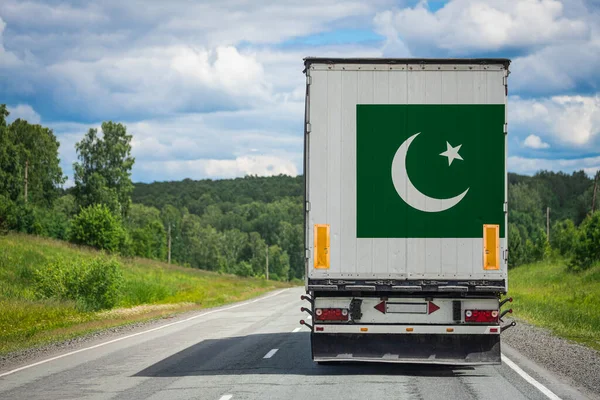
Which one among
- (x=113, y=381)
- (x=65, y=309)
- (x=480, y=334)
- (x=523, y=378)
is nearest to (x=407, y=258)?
(x=480, y=334)

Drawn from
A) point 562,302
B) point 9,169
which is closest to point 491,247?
point 562,302

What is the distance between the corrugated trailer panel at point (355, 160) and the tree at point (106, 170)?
257 ft

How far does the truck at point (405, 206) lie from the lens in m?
11.4

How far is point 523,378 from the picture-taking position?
37.9ft

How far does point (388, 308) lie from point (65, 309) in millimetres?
21339

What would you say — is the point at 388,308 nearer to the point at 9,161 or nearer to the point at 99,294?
the point at 99,294

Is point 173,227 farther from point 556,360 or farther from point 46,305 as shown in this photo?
point 556,360

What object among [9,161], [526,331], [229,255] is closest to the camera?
[526,331]

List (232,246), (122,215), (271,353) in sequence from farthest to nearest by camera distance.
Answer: (232,246) < (122,215) < (271,353)

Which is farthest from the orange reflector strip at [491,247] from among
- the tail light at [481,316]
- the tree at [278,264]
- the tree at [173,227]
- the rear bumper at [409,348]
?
the tree at [278,264]

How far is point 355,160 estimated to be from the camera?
1157 cm

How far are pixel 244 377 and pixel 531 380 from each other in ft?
13.9

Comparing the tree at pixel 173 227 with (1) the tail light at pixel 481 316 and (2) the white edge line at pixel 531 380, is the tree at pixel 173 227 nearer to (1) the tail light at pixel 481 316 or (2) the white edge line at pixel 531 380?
(2) the white edge line at pixel 531 380

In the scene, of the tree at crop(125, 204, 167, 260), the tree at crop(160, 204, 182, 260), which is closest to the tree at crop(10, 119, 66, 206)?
the tree at crop(125, 204, 167, 260)
